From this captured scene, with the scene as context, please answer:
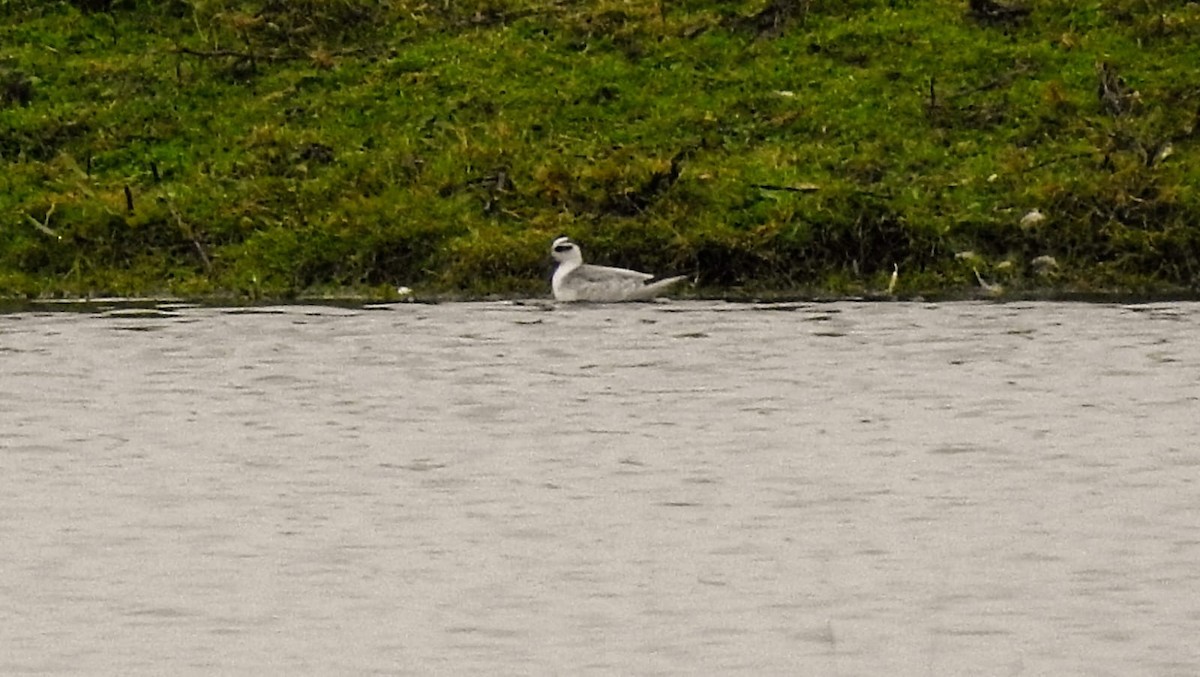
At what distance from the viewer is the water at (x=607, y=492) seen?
11.1m

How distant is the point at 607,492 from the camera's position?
547 inches

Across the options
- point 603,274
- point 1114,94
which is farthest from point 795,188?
point 1114,94

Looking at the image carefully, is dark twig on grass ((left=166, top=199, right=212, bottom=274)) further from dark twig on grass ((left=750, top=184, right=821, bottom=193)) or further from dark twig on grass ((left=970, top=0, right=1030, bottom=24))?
dark twig on grass ((left=970, top=0, right=1030, bottom=24))

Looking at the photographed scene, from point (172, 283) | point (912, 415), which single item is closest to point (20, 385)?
point (172, 283)

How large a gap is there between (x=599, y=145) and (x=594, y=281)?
239 cm

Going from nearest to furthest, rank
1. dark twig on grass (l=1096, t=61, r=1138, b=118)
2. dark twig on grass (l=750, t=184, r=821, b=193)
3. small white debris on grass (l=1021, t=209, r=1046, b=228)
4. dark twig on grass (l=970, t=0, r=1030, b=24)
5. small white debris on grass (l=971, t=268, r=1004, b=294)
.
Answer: small white debris on grass (l=971, t=268, r=1004, b=294)
small white debris on grass (l=1021, t=209, r=1046, b=228)
dark twig on grass (l=750, t=184, r=821, b=193)
dark twig on grass (l=1096, t=61, r=1138, b=118)
dark twig on grass (l=970, t=0, r=1030, b=24)

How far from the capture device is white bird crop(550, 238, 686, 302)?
67.7ft

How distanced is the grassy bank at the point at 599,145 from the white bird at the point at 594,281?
1.50ft

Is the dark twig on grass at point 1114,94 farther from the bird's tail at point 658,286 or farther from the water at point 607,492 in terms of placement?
the bird's tail at point 658,286

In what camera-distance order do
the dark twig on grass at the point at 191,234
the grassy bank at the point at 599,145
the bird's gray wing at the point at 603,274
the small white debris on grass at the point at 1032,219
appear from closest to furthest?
the bird's gray wing at the point at 603,274
the small white debris on grass at the point at 1032,219
the grassy bank at the point at 599,145
the dark twig on grass at the point at 191,234

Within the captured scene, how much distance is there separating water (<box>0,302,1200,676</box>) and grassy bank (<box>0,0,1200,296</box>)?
3.54 ft

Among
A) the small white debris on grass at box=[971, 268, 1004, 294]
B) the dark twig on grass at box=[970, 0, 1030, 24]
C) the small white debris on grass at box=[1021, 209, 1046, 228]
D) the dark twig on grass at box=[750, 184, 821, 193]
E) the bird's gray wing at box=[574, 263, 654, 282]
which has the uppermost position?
the dark twig on grass at box=[970, 0, 1030, 24]

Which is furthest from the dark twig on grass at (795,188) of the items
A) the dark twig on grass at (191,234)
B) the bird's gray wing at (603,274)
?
the dark twig on grass at (191,234)

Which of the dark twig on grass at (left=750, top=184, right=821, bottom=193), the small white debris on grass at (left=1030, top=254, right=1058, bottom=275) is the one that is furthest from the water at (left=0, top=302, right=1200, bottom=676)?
the dark twig on grass at (left=750, top=184, right=821, bottom=193)
